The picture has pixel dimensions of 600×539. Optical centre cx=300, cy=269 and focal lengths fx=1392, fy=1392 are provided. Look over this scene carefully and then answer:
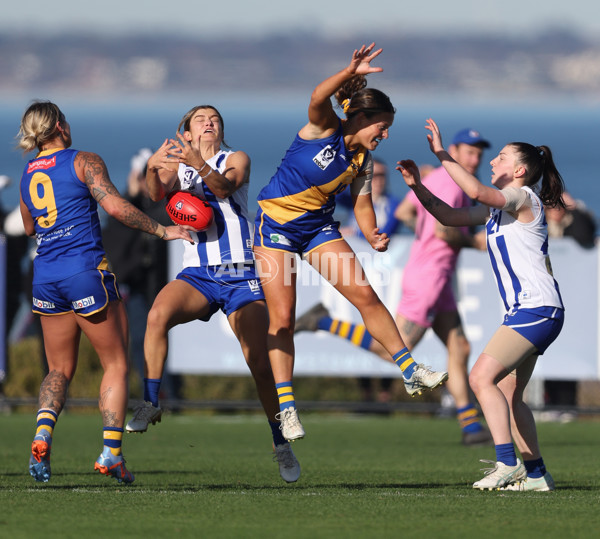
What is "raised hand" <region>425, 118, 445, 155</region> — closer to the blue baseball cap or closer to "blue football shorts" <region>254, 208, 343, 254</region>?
"blue football shorts" <region>254, 208, 343, 254</region>

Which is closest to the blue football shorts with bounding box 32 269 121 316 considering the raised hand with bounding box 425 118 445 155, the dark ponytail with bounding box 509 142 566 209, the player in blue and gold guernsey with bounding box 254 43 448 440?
the player in blue and gold guernsey with bounding box 254 43 448 440

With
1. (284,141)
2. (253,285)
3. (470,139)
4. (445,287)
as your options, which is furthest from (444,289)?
(284,141)

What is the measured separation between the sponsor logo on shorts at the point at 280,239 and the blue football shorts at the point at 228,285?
37 cm

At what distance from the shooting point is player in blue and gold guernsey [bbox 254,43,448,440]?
8078mm

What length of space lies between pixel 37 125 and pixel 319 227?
5.74 ft

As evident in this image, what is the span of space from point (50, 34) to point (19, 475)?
165 metres

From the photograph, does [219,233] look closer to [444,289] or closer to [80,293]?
[80,293]

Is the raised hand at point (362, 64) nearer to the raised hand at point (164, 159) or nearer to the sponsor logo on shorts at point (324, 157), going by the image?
the sponsor logo on shorts at point (324, 157)

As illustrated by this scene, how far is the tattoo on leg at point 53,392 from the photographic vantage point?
26.6 feet

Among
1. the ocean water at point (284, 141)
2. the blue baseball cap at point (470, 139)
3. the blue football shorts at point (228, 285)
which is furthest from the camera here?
the ocean water at point (284, 141)

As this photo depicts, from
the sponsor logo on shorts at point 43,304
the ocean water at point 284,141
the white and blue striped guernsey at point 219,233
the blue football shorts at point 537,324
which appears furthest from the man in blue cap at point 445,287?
the ocean water at point 284,141

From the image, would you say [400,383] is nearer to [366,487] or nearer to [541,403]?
[541,403]

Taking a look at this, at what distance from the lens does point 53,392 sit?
812 cm

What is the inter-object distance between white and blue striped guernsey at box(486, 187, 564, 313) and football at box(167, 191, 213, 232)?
1.74 meters
